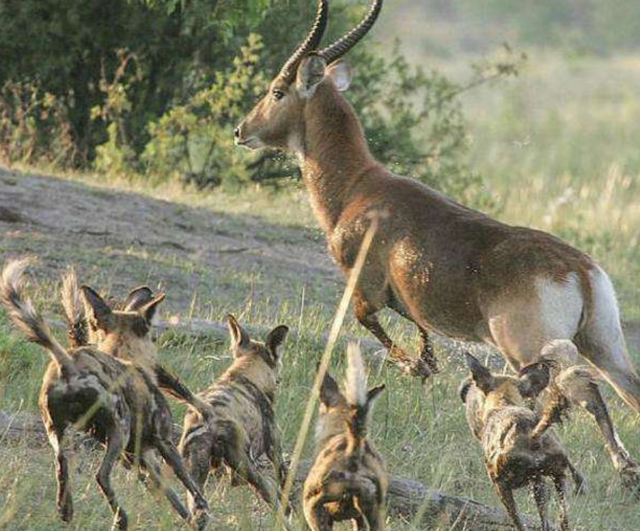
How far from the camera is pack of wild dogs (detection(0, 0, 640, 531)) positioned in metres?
5.38

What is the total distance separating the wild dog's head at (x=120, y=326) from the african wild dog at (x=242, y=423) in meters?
0.27

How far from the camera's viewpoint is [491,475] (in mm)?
6121

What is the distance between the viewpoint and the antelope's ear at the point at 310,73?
29.0 feet

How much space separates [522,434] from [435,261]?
1903 millimetres

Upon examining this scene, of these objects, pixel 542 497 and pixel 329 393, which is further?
pixel 542 497

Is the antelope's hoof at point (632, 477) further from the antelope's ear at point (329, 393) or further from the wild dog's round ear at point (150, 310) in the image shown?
the wild dog's round ear at point (150, 310)

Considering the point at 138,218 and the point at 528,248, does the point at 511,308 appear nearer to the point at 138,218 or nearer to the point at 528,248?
the point at 528,248

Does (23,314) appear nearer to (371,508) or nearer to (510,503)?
(371,508)

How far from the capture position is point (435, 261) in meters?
7.79

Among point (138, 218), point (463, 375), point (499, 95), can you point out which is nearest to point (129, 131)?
point (138, 218)

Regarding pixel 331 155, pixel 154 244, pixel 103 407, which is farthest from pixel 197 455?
pixel 154 244

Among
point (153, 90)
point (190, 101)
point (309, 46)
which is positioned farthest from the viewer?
point (153, 90)

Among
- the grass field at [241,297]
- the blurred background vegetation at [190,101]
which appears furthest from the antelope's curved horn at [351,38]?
the blurred background vegetation at [190,101]

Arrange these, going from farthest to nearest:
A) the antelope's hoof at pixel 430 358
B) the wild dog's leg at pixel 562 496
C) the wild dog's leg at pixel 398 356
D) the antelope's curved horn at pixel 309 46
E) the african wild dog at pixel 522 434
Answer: the antelope's curved horn at pixel 309 46, the antelope's hoof at pixel 430 358, the wild dog's leg at pixel 398 356, the wild dog's leg at pixel 562 496, the african wild dog at pixel 522 434
